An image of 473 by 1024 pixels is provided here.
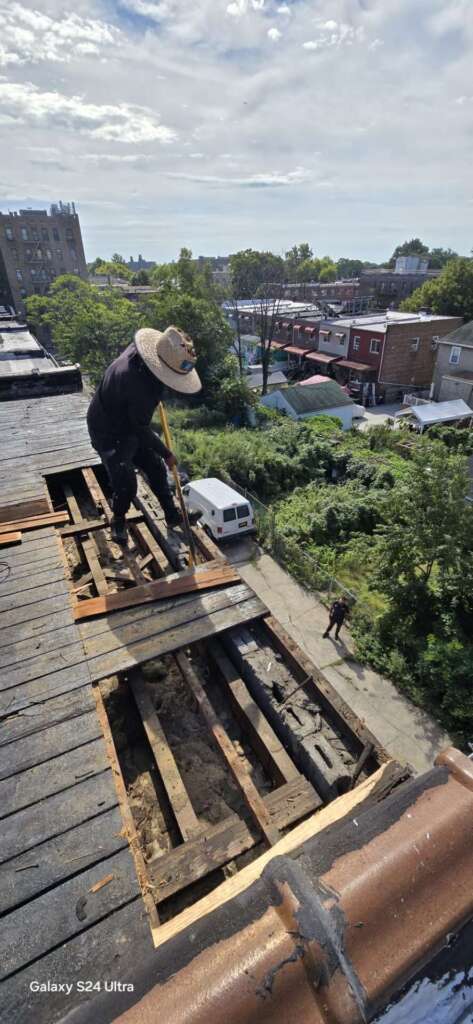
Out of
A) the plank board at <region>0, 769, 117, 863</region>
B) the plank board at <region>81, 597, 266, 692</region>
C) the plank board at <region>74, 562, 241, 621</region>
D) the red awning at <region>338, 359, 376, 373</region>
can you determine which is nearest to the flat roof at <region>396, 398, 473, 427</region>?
the red awning at <region>338, 359, 376, 373</region>

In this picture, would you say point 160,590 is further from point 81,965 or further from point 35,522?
point 81,965

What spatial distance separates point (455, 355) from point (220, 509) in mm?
24392

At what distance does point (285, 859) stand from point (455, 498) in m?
10.2

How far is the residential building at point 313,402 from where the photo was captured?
1041 inches

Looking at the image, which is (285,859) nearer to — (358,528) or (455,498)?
(455,498)

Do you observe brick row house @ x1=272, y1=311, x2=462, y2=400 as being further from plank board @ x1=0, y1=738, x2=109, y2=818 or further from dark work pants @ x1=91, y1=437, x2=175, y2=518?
plank board @ x1=0, y1=738, x2=109, y2=818

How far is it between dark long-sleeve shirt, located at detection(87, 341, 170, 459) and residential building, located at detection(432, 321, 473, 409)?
2973 cm

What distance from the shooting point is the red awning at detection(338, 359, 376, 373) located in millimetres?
33297

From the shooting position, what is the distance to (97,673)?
3348mm

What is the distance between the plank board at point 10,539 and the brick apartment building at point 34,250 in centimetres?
6137

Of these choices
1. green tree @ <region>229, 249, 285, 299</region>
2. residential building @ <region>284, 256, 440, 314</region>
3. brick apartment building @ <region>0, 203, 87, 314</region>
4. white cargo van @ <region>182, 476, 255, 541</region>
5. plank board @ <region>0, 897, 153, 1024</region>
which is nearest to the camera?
plank board @ <region>0, 897, 153, 1024</region>

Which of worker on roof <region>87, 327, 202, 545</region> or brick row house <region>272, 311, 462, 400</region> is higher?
worker on roof <region>87, 327, 202, 545</region>

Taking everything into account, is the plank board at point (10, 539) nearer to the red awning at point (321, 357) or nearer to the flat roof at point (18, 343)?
the flat roof at point (18, 343)

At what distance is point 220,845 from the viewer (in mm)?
2549
